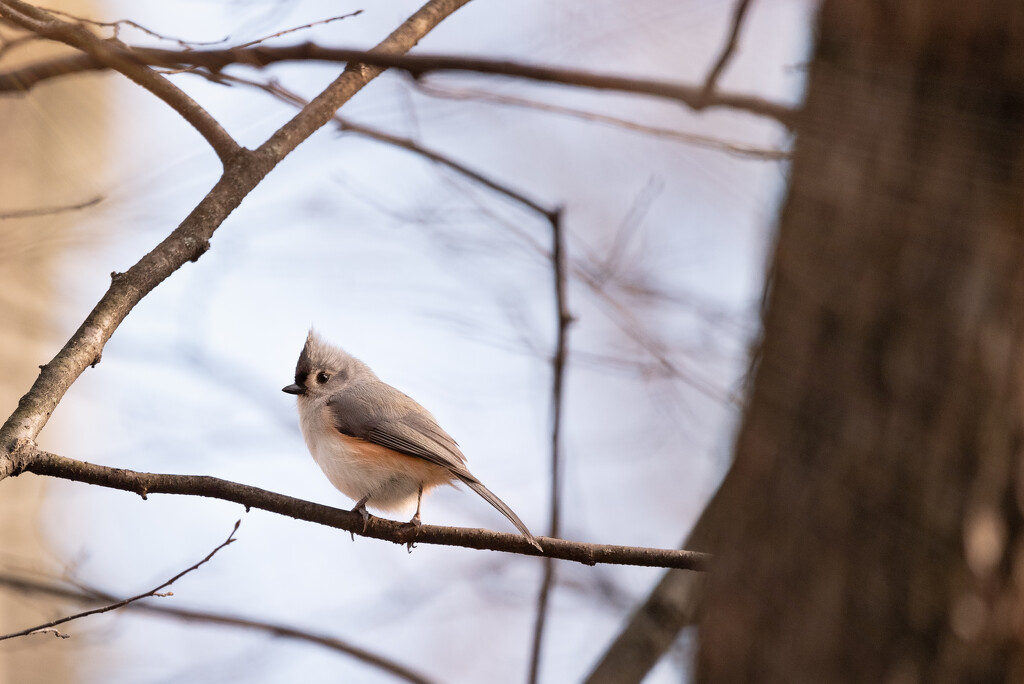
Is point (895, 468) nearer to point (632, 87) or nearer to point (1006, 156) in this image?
point (1006, 156)

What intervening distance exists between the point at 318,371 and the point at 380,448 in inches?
32.0

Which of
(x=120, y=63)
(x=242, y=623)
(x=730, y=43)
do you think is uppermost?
(x=730, y=43)

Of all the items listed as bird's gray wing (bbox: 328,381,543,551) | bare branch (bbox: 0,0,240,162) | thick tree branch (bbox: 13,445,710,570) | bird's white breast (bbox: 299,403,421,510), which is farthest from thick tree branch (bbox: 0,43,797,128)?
bird's white breast (bbox: 299,403,421,510)

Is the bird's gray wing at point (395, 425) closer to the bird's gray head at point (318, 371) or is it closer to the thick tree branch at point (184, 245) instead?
the bird's gray head at point (318, 371)

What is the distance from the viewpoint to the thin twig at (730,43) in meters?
2.71

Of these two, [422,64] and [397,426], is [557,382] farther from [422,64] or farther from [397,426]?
[422,64]

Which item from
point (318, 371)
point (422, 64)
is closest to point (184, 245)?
point (422, 64)

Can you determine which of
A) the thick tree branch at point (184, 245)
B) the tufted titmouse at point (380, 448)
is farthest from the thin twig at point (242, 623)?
the thick tree branch at point (184, 245)

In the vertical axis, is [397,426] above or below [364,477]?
above

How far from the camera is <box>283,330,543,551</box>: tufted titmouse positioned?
337 cm

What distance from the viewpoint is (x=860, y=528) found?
4.23 ft

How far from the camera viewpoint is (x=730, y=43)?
2764 millimetres

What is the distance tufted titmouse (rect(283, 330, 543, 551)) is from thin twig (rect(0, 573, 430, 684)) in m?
0.56

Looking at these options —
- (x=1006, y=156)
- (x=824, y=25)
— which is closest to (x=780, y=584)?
(x=1006, y=156)
